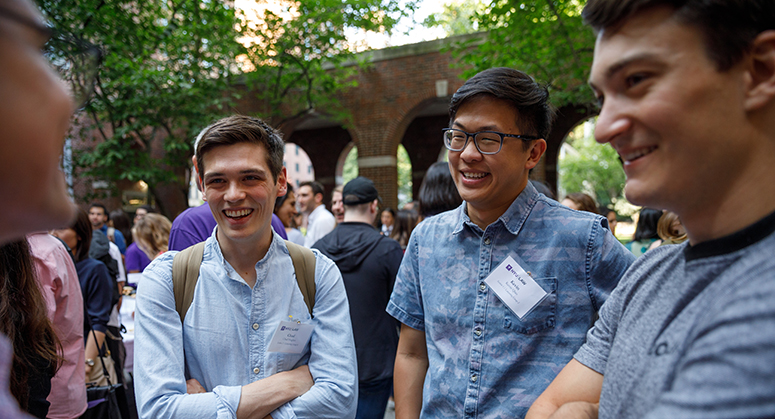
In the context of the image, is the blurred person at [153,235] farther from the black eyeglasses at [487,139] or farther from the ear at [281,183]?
the black eyeglasses at [487,139]

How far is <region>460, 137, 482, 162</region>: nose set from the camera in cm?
159

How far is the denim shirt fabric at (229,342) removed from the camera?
1.50 metres

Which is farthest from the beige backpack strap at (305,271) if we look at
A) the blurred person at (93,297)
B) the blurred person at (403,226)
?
the blurred person at (403,226)

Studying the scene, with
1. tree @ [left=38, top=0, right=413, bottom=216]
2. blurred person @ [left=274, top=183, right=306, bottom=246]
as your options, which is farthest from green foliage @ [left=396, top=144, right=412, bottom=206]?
blurred person @ [left=274, top=183, right=306, bottom=246]

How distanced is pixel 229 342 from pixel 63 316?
1494 mm

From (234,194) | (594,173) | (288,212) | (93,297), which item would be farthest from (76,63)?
(594,173)

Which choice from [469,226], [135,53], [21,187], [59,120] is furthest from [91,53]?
[135,53]

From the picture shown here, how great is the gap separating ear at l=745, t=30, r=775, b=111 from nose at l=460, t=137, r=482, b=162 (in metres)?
0.91

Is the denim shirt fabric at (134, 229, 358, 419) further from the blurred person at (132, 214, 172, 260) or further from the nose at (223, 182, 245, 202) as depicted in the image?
the blurred person at (132, 214, 172, 260)

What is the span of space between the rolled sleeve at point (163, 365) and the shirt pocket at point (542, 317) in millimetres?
1003

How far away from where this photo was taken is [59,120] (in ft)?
2.12

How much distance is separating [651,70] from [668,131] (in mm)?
116

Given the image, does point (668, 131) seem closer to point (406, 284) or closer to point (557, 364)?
point (557, 364)

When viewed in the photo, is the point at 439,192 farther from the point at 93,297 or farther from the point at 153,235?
the point at 153,235
